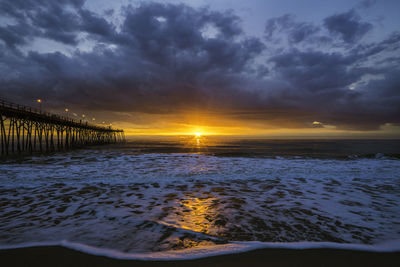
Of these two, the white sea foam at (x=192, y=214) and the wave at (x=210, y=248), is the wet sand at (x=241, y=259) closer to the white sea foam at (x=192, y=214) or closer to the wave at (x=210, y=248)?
the wave at (x=210, y=248)

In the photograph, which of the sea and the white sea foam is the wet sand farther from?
the white sea foam

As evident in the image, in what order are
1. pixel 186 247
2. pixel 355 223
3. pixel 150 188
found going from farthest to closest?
pixel 150 188, pixel 355 223, pixel 186 247

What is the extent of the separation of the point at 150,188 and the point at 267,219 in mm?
5015

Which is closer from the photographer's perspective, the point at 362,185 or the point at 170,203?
the point at 170,203

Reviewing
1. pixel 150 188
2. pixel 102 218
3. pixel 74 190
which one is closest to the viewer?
pixel 102 218

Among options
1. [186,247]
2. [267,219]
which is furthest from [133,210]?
[267,219]

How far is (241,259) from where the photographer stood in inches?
108

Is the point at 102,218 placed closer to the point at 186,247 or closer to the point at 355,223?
the point at 186,247

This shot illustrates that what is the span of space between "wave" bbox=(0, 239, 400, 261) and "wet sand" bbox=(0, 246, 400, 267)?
9cm

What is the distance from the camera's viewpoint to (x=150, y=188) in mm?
7734

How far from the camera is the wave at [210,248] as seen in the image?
9.34ft

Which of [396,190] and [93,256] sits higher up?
[93,256]

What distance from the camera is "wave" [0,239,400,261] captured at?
2848mm

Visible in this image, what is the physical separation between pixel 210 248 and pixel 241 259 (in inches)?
21.4
